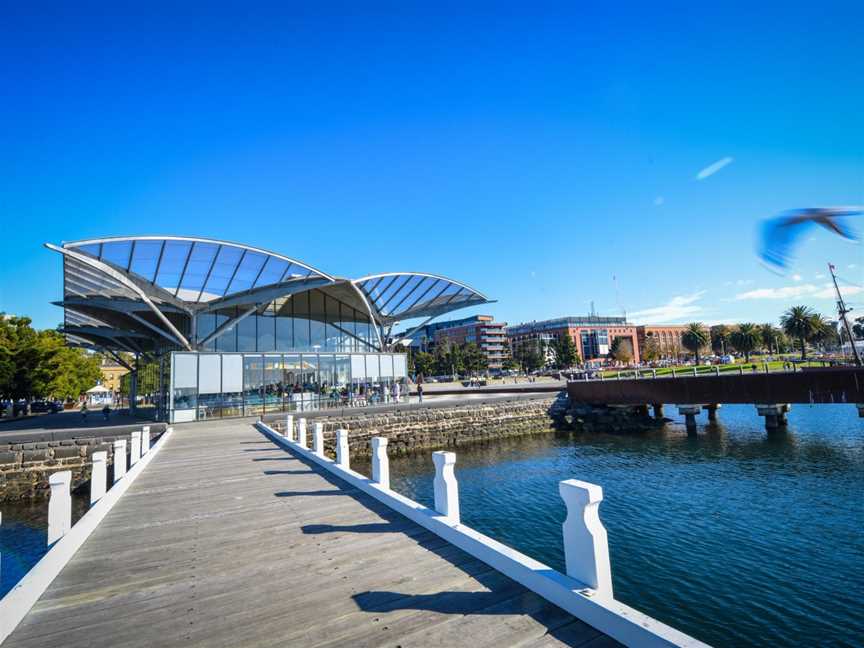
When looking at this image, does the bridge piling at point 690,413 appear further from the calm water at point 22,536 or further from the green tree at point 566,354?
the green tree at point 566,354

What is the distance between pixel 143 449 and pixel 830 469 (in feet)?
84.0

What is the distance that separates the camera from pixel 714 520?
1204 centimetres

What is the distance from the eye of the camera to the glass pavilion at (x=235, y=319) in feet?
84.9

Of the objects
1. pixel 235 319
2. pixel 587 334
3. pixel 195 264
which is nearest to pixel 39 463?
pixel 195 264

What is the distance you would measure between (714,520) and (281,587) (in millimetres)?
12290

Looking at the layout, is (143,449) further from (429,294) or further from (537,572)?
(429,294)

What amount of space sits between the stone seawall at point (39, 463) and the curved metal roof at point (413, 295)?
2140cm

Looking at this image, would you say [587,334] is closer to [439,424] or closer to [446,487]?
[439,424]

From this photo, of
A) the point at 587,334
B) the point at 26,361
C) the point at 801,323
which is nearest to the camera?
the point at 26,361

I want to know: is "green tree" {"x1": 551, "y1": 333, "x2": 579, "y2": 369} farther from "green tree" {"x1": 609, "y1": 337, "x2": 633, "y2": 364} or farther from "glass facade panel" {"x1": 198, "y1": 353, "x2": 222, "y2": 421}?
"glass facade panel" {"x1": 198, "y1": 353, "x2": 222, "y2": 421}

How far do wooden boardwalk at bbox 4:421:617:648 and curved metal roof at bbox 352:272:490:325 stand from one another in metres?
30.2

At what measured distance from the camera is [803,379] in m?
24.6

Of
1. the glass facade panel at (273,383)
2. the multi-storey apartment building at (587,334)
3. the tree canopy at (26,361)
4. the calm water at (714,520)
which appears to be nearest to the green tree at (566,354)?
the multi-storey apartment building at (587,334)

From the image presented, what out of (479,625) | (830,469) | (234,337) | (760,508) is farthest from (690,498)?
(234,337)
